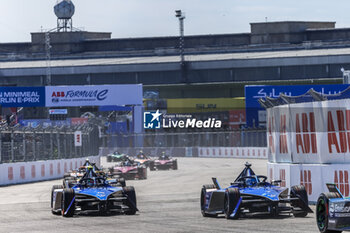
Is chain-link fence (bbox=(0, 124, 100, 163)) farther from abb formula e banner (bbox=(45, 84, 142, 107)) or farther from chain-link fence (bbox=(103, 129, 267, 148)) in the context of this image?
chain-link fence (bbox=(103, 129, 267, 148))

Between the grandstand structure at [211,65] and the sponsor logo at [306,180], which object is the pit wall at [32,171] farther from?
the grandstand structure at [211,65]

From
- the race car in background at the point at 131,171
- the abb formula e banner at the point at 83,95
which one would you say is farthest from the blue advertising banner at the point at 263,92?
the race car in background at the point at 131,171

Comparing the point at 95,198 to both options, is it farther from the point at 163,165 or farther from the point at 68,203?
the point at 163,165

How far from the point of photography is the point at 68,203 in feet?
63.6

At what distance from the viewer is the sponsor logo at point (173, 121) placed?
8306cm

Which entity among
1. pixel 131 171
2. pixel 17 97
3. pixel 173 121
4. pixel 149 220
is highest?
pixel 17 97

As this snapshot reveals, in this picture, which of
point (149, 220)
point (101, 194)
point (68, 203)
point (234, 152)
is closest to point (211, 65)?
point (234, 152)

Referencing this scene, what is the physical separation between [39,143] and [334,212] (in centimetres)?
2706

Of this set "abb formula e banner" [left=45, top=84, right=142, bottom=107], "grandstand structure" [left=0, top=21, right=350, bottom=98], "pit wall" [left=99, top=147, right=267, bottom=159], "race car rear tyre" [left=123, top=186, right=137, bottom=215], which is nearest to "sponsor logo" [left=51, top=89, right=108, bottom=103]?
"abb formula e banner" [left=45, top=84, right=142, bottom=107]

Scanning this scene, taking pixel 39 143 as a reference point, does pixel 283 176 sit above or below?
below

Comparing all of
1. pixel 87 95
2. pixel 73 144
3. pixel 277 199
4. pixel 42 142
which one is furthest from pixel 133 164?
pixel 277 199

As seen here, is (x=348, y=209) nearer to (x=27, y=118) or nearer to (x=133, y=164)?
(x=133, y=164)

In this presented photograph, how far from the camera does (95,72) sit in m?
94.7

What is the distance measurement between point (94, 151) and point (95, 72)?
136ft
